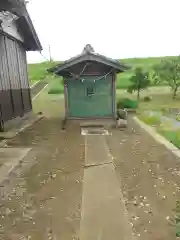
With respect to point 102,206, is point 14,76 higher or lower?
higher

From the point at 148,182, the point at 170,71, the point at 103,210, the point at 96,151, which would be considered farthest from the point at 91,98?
the point at 170,71

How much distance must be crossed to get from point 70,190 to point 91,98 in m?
8.84

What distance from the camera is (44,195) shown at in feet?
17.5

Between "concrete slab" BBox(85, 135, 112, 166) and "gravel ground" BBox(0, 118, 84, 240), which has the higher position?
"gravel ground" BBox(0, 118, 84, 240)

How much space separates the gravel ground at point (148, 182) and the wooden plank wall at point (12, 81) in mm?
4957

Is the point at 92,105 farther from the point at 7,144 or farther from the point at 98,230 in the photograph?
the point at 98,230

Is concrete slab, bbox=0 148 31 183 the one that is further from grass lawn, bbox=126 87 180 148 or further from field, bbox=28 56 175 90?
field, bbox=28 56 175 90

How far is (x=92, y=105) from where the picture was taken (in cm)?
1406

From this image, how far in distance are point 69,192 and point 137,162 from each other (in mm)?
2634

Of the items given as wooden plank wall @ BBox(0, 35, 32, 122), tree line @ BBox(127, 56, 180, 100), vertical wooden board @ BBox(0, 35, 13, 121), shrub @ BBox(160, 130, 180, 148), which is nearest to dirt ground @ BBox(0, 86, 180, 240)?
shrub @ BBox(160, 130, 180, 148)

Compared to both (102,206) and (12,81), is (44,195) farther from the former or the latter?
(12,81)

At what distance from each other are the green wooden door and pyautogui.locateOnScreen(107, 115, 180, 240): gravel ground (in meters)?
4.01

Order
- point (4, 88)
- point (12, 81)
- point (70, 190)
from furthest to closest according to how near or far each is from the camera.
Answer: point (12, 81)
point (4, 88)
point (70, 190)

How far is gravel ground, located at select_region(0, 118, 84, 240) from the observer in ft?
13.5
